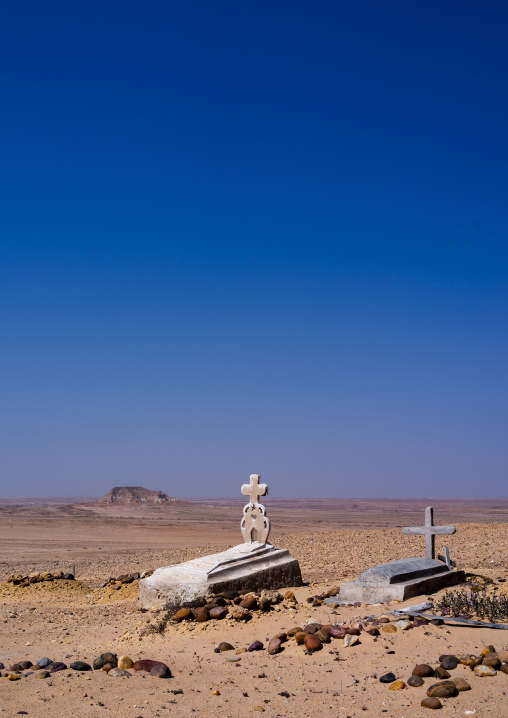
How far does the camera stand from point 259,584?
489 inches

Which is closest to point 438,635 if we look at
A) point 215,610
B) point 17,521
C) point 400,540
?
point 215,610

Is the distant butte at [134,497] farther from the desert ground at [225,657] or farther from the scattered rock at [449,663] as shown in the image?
the scattered rock at [449,663]

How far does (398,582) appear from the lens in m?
10.6

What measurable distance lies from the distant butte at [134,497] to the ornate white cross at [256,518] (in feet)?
208

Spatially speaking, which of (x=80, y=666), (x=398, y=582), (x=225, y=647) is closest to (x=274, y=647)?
(x=225, y=647)

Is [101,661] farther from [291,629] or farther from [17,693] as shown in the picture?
[291,629]

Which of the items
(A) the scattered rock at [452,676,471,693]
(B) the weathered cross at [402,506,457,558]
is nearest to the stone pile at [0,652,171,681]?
(A) the scattered rock at [452,676,471,693]

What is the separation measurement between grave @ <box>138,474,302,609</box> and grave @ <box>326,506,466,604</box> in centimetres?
203

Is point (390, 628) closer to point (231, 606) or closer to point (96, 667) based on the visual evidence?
point (231, 606)

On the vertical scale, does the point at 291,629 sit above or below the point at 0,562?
above

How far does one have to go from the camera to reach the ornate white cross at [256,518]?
14039 millimetres

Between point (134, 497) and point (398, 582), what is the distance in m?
69.7

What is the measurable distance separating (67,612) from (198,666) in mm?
5643

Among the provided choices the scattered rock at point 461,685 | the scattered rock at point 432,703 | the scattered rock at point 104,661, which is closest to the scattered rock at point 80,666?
the scattered rock at point 104,661
